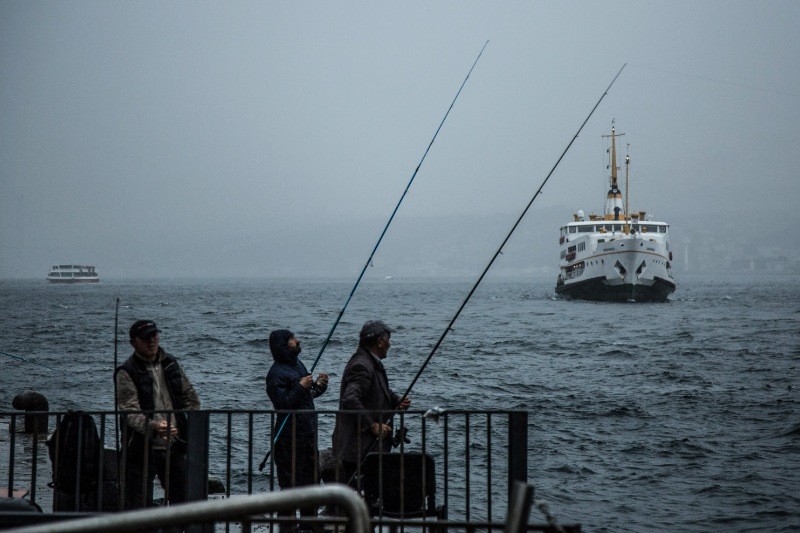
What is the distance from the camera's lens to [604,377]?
105 ft

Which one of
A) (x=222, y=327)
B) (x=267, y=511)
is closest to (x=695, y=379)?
(x=267, y=511)

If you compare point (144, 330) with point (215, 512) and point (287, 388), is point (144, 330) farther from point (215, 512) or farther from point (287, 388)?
point (215, 512)

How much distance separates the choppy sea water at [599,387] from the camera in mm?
13445

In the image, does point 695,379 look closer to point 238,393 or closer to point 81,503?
point 238,393

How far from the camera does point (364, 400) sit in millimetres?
6633

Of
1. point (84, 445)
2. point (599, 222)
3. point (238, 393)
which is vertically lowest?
point (238, 393)

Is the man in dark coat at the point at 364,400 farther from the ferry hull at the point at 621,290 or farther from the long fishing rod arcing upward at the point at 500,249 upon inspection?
the ferry hull at the point at 621,290

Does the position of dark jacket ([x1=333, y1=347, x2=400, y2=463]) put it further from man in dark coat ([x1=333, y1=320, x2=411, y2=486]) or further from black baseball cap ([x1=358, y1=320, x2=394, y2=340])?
black baseball cap ([x1=358, y1=320, x2=394, y2=340])

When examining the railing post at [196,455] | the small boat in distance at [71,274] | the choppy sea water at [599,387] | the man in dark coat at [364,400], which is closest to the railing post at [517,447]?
the man in dark coat at [364,400]

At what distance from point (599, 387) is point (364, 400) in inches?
895

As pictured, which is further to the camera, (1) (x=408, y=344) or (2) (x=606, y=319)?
(2) (x=606, y=319)

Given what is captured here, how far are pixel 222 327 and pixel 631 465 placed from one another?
157ft

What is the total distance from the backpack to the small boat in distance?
189 metres

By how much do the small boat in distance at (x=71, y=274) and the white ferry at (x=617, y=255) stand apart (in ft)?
424
